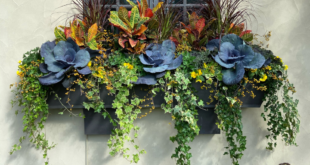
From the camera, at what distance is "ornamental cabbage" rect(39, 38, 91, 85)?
59.1 inches

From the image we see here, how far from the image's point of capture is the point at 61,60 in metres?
1.50

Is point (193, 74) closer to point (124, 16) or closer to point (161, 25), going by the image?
point (161, 25)

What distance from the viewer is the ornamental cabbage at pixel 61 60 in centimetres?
150

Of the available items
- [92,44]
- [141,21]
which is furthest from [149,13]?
[92,44]

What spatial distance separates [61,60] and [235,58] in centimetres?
121

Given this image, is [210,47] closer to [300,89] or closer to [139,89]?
[139,89]

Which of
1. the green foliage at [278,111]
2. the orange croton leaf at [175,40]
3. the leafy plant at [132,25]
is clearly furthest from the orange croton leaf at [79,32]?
the green foliage at [278,111]

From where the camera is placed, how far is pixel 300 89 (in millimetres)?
1816

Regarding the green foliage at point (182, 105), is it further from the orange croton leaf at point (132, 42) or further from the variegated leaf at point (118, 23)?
the variegated leaf at point (118, 23)

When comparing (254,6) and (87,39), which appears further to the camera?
(254,6)

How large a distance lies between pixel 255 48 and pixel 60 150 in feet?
5.85

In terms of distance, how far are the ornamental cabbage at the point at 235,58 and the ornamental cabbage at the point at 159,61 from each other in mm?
309

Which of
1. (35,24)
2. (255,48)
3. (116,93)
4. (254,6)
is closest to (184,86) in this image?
(116,93)

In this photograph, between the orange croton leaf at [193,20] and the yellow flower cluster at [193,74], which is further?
the orange croton leaf at [193,20]
